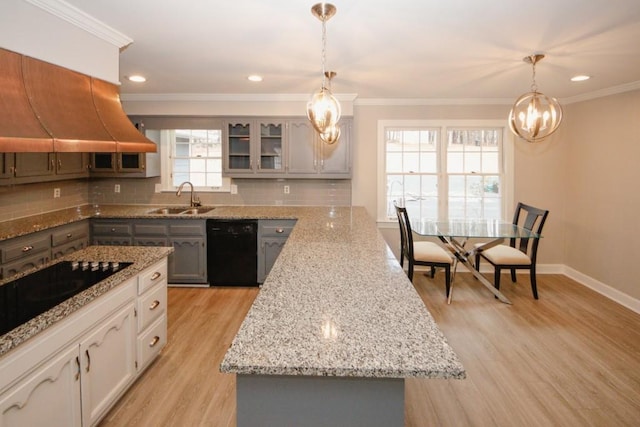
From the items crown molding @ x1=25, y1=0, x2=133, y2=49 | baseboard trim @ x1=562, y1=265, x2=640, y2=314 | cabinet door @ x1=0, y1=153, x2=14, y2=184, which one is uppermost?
crown molding @ x1=25, y1=0, x2=133, y2=49

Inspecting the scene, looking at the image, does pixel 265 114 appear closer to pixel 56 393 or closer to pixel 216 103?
pixel 216 103

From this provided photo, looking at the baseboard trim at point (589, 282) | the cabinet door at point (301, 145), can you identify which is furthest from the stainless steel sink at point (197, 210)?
the baseboard trim at point (589, 282)

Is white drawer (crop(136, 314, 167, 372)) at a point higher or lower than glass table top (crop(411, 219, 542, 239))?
lower

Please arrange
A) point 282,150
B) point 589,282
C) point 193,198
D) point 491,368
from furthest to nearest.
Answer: point 193,198
point 282,150
point 589,282
point 491,368

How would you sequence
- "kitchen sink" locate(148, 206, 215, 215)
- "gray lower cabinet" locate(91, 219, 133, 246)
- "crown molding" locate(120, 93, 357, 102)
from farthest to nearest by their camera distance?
"kitchen sink" locate(148, 206, 215, 215)
"crown molding" locate(120, 93, 357, 102)
"gray lower cabinet" locate(91, 219, 133, 246)

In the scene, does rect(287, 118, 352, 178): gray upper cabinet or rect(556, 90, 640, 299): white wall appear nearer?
rect(556, 90, 640, 299): white wall

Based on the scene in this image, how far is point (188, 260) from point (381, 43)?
3.13 metres

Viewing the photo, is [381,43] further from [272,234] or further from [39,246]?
[39,246]

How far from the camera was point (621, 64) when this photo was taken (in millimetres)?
3252

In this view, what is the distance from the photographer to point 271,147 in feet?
15.5

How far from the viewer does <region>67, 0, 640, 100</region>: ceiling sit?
2.16 meters

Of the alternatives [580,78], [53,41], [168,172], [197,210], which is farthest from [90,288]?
[580,78]

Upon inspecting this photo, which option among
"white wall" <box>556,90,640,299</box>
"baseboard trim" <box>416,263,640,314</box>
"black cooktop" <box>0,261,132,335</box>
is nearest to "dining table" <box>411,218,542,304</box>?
→ "baseboard trim" <box>416,263,640,314</box>

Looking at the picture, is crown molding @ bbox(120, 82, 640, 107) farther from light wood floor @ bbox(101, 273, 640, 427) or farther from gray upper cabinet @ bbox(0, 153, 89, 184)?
light wood floor @ bbox(101, 273, 640, 427)
